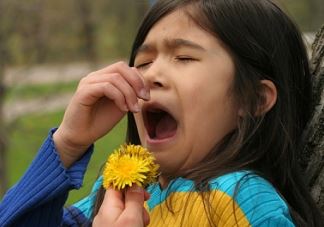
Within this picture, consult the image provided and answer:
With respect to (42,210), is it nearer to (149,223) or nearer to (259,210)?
(149,223)

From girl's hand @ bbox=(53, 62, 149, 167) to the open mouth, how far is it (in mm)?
79

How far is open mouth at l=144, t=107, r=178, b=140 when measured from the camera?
1.79 metres

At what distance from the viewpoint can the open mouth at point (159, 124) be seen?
1.79 metres

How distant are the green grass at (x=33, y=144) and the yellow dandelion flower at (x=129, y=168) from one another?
3.58m

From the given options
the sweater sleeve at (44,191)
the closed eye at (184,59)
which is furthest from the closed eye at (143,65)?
the sweater sleeve at (44,191)

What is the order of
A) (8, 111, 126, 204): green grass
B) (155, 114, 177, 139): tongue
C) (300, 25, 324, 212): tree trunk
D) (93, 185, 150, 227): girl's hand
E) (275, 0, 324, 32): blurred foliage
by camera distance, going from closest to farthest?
1. (93, 185, 150, 227): girl's hand
2. (155, 114, 177, 139): tongue
3. (300, 25, 324, 212): tree trunk
4. (275, 0, 324, 32): blurred foliage
5. (8, 111, 126, 204): green grass

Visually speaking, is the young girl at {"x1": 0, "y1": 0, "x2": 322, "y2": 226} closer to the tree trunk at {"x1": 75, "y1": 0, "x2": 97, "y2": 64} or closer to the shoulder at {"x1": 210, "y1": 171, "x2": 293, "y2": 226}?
the shoulder at {"x1": 210, "y1": 171, "x2": 293, "y2": 226}

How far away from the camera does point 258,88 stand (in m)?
1.81

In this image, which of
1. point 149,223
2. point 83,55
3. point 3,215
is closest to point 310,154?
point 149,223

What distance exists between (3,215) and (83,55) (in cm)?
926

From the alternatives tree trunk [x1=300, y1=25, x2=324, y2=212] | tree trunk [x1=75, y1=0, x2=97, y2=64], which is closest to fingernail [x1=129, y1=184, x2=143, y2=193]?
tree trunk [x1=300, y1=25, x2=324, y2=212]

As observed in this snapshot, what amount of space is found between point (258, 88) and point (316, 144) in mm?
257

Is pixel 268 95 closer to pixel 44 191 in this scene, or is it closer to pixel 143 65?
pixel 143 65

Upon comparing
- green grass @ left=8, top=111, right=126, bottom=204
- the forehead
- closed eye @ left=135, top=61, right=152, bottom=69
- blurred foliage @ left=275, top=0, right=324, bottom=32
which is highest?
blurred foliage @ left=275, top=0, right=324, bottom=32
